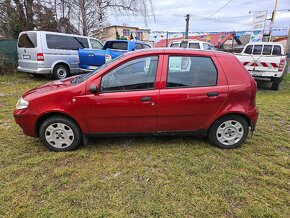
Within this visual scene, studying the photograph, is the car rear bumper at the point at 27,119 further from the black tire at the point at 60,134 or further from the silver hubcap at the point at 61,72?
the silver hubcap at the point at 61,72

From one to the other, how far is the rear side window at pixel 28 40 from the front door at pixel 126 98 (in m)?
6.51

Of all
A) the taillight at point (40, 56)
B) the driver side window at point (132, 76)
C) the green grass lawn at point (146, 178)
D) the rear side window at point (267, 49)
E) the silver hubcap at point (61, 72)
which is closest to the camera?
the green grass lawn at point (146, 178)

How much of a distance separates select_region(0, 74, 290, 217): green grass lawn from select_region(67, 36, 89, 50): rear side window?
6341 mm

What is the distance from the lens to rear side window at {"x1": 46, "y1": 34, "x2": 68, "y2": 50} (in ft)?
27.9

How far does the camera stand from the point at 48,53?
839cm

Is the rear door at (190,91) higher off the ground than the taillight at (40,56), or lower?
lower

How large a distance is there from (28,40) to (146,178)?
8.05 metres

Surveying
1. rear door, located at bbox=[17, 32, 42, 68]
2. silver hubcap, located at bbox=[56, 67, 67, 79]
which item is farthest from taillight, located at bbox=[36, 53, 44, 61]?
silver hubcap, located at bbox=[56, 67, 67, 79]

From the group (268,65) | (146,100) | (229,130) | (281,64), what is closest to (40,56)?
(146,100)

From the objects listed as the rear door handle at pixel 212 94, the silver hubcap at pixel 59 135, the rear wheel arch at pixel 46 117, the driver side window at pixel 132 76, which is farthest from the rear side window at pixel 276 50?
the silver hubcap at pixel 59 135

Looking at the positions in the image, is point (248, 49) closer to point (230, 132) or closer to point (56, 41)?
point (230, 132)

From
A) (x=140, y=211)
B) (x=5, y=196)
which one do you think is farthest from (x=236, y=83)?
(x=5, y=196)

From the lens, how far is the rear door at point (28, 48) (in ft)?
26.6

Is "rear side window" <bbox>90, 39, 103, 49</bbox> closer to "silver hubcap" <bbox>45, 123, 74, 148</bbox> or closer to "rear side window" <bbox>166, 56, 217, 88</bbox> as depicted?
"silver hubcap" <bbox>45, 123, 74, 148</bbox>
